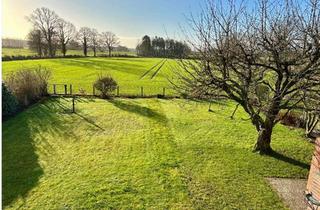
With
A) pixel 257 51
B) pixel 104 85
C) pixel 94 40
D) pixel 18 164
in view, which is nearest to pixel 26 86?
pixel 104 85

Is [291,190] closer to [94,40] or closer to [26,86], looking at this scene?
[26,86]

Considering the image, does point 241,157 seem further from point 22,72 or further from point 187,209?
point 22,72

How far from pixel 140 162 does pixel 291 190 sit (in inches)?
174

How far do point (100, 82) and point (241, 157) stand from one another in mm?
13392

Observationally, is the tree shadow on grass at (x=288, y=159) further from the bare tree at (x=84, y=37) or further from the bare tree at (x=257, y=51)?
the bare tree at (x=84, y=37)

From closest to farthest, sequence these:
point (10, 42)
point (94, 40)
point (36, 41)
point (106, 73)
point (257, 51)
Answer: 1. point (257, 51)
2. point (10, 42)
3. point (106, 73)
4. point (36, 41)
5. point (94, 40)

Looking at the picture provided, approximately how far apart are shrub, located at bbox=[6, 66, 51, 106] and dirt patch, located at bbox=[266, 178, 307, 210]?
14.8m

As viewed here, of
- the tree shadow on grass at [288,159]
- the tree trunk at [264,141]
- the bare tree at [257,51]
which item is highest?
the bare tree at [257,51]

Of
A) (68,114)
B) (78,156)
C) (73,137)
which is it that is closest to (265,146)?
(78,156)

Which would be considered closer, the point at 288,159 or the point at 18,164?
the point at 18,164

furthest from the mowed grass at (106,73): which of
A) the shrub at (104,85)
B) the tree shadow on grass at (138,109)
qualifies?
the shrub at (104,85)

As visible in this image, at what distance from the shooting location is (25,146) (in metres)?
9.82

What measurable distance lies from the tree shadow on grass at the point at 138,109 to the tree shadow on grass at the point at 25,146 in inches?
157

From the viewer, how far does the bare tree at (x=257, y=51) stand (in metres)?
7.42
